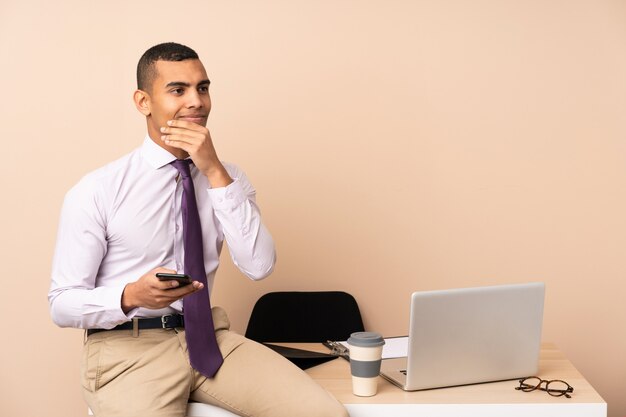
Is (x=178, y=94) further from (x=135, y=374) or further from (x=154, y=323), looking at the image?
(x=135, y=374)

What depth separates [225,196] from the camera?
2.36 metres

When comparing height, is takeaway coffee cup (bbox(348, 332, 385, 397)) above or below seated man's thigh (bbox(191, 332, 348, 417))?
above

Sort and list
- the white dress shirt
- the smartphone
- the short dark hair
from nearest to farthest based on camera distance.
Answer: the smartphone < the white dress shirt < the short dark hair

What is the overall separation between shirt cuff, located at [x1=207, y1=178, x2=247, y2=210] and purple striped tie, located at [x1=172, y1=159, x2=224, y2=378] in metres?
0.08

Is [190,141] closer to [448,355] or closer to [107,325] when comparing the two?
[107,325]

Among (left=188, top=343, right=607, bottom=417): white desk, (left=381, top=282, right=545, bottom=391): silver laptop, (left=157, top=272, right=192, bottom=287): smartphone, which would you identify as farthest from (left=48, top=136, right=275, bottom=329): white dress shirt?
(left=381, top=282, right=545, bottom=391): silver laptop

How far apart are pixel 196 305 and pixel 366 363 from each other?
1.76ft

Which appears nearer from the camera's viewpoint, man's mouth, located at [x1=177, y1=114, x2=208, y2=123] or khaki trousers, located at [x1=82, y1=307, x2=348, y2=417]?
khaki trousers, located at [x1=82, y1=307, x2=348, y2=417]

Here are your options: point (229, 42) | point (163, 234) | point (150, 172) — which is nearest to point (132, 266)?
point (163, 234)

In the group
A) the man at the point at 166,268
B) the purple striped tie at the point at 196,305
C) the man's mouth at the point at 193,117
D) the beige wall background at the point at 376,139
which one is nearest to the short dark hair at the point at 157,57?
the man at the point at 166,268

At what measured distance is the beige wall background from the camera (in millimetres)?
3303

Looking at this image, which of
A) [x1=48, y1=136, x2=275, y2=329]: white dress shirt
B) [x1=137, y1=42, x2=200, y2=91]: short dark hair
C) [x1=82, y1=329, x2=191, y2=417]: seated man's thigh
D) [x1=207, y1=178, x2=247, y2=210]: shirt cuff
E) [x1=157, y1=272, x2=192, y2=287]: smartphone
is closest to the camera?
[x1=157, y1=272, x2=192, y2=287]: smartphone

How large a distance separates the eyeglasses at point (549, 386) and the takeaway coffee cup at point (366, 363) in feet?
1.34

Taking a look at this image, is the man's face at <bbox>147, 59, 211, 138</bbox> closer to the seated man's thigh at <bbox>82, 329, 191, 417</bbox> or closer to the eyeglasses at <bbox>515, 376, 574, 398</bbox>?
the seated man's thigh at <bbox>82, 329, 191, 417</bbox>
